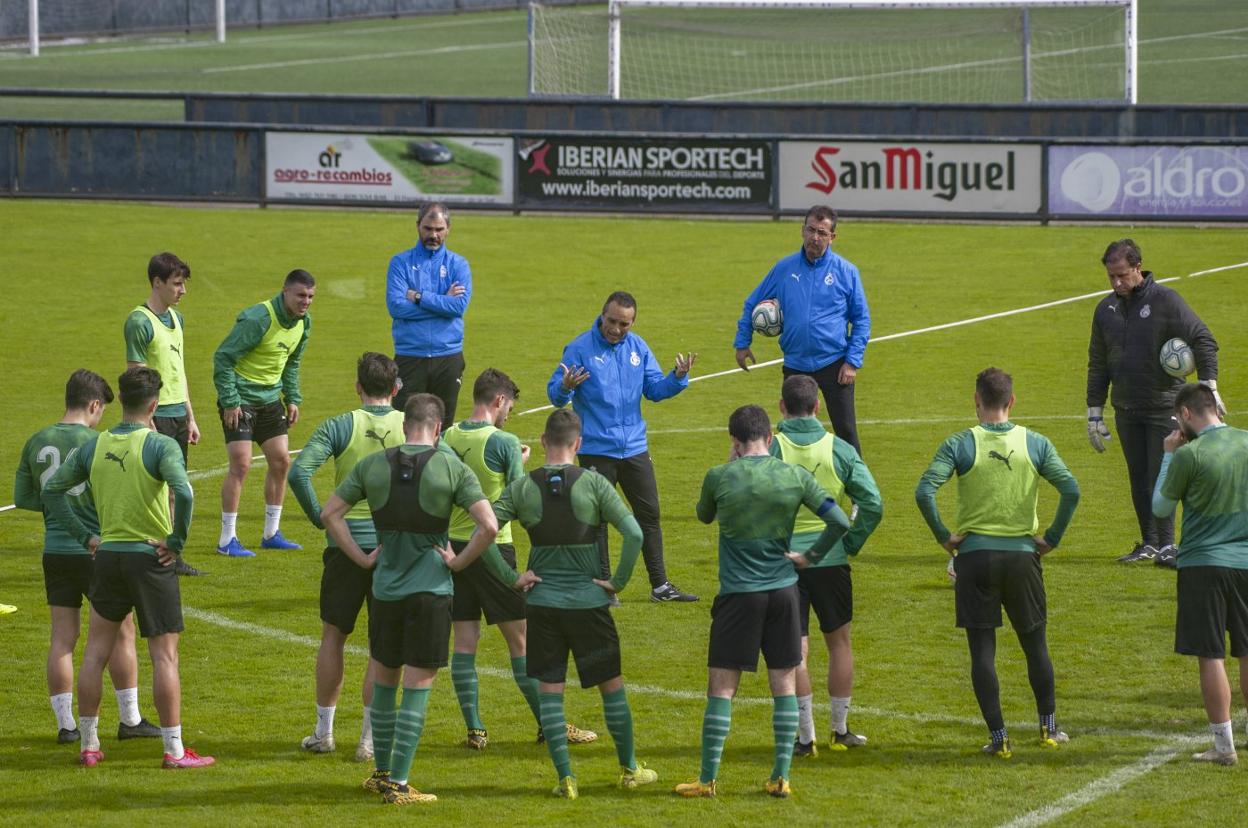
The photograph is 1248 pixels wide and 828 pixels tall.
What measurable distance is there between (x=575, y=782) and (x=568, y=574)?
1156 millimetres

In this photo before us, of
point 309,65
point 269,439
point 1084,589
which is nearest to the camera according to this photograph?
point 1084,589

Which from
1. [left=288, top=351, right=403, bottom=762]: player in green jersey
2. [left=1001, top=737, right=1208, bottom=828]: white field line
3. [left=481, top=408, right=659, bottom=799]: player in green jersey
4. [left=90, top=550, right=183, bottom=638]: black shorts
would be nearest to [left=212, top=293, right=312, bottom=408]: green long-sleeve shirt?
[left=288, top=351, right=403, bottom=762]: player in green jersey

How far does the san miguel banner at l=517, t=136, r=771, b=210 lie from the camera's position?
30453mm

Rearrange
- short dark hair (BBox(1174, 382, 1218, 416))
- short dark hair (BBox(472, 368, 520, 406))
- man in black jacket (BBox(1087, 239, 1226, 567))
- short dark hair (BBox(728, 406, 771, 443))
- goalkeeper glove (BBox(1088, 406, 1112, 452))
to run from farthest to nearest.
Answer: goalkeeper glove (BBox(1088, 406, 1112, 452))
man in black jacket (BBox(1087, 239, 1226, 567))
short dark hair (BBox(472, 368, 520, 406))
short dark hair (BBox(1174, 382, 1218, 416))
short dark hair (BBox(728, 406, 771, 443))

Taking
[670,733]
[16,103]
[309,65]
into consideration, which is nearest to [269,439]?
[670,733]

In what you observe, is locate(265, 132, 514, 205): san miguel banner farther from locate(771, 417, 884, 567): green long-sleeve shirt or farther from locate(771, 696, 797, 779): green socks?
locate(771, 696, 797, 779): green socks

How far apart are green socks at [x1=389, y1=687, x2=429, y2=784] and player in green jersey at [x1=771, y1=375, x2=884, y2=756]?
2.07 meters

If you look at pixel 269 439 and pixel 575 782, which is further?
pixel 269 439

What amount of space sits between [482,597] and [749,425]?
191 centimetres

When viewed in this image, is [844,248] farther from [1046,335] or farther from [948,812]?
[948,812]

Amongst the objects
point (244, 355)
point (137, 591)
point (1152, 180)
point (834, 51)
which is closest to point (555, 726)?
point (137, 591)

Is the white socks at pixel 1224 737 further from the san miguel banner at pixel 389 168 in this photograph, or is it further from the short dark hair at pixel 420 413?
the san miguel banner at pixel 389 168

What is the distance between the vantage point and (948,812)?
8.84 metres

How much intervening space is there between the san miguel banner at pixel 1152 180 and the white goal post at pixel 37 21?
3469 centimetres
